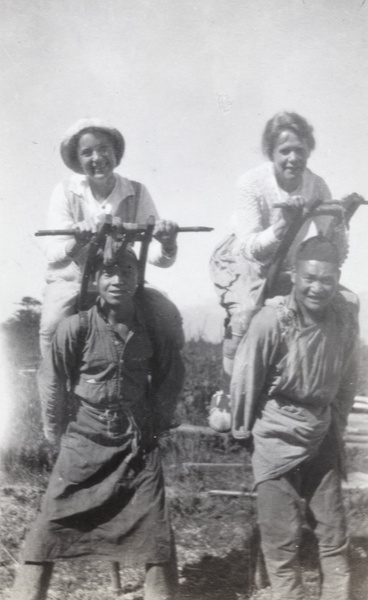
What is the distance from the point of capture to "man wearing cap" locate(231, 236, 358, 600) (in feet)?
8.70

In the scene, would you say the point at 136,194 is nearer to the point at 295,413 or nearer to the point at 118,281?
the point at 118,281

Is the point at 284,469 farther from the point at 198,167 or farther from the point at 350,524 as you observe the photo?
the point at 198,167

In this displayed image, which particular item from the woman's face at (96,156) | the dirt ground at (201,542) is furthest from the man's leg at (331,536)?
the woman's face at (96,156)

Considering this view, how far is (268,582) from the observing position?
2.94 m

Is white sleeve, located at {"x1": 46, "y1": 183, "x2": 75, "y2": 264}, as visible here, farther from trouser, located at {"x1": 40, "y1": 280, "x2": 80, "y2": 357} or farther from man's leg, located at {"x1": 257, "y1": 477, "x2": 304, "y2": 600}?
man's leg, located at {"x1": 257, "y1": 477, "x2": 304, "y2": 600}

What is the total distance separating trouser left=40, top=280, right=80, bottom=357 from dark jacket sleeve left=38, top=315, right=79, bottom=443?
10 cm

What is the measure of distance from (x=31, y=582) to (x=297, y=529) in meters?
1.10

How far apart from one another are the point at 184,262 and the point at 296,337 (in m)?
0.66

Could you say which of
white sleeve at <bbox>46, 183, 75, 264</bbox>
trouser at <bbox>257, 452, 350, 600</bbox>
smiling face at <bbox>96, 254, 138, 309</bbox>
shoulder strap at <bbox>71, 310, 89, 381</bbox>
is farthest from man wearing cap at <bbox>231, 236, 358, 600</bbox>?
white sleeve at <bbox>46, 183, 75, 264</bbox>

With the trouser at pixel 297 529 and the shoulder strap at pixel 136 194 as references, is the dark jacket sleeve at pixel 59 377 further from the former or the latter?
the trouser at pixel 297 529

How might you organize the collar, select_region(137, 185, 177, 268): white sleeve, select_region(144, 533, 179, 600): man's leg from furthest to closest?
the collar < select_region(137, 185, 177, 268): white sleeve < select_region(144, 533, 179, 600): man's leg

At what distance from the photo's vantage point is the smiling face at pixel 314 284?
2.64 m

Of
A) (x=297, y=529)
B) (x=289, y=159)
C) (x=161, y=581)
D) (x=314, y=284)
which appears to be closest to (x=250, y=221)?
(x=289, y=159)

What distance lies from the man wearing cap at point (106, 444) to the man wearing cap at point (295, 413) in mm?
384
